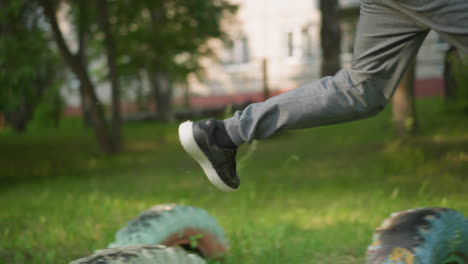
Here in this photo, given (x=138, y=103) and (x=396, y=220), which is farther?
(x=138, y=103)

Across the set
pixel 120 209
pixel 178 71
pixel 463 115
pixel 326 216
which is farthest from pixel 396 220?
pixel 178 71

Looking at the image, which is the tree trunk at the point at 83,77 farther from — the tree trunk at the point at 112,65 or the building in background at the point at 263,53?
the building in background at the point at 263,53

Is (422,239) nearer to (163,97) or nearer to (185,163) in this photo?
(185,163)

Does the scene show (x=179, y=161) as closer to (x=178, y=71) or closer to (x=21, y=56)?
(x=21, y=56)

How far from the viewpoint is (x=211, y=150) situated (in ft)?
7.34

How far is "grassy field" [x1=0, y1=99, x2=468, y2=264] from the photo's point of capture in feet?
10.2

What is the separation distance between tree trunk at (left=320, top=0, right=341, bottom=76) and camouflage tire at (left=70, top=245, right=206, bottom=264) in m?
5.12

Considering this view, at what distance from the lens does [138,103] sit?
19750 mm

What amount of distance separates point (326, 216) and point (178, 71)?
9.77m

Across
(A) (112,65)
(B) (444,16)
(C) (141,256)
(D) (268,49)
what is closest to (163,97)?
(A) (112,65)

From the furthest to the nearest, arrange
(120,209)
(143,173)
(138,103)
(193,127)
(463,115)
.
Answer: (138,103) < (463,115) < (143,173) < (120,209) < (193,127)

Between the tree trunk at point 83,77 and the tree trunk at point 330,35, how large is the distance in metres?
3.22

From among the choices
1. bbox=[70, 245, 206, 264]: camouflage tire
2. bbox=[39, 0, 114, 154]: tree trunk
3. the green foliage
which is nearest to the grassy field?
bbox=[39, 0, 114, 154]: tree trunk

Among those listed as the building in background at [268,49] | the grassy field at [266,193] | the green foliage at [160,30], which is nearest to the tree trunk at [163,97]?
the green foliage at [160,30]
